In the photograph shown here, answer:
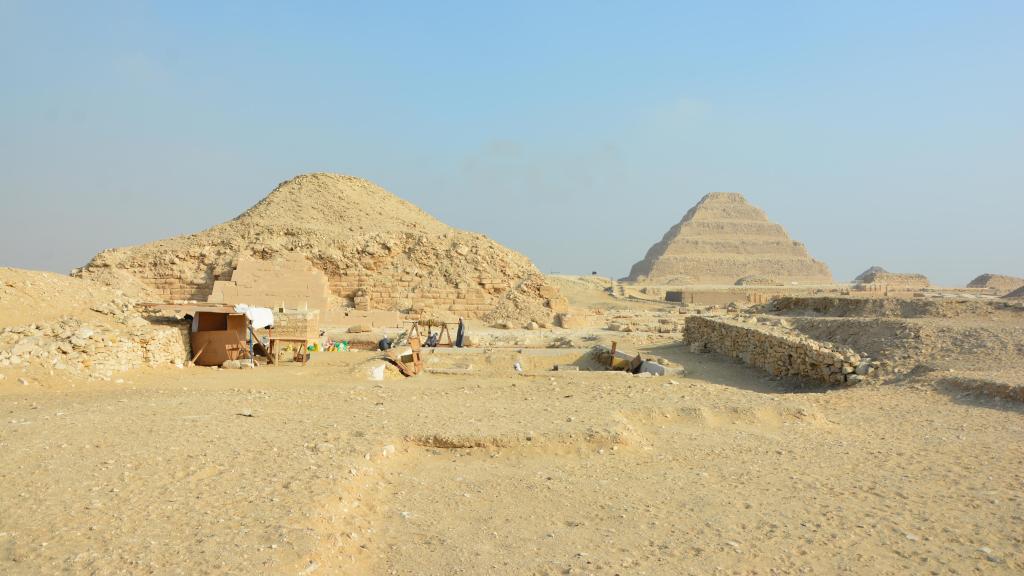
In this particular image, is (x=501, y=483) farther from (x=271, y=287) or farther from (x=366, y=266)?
(x=366, y=266)

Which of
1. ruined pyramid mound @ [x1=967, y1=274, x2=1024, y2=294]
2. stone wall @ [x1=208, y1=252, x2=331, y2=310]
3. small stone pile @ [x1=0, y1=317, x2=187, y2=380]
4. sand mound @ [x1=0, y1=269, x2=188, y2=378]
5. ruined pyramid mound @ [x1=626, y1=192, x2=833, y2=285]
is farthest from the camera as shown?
ruined pyramid mound @ [x1=626, y1=192, x2=833, y2=285]

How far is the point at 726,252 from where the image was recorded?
8738cm

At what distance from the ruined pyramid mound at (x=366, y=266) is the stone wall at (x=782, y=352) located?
8569 millimetres

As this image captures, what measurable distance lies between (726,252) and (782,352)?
80439 mm

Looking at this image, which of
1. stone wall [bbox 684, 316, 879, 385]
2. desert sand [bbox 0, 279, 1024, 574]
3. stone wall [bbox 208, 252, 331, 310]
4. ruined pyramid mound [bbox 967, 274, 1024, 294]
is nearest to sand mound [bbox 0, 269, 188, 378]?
desert sand [bbox 0, 279, 1024, 574]

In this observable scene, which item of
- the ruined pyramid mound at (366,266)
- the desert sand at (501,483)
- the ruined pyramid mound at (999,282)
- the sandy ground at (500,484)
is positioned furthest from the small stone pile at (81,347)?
the ruined pyramid mound at (999,282)

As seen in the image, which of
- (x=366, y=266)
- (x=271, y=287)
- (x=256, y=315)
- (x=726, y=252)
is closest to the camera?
(x=256, y=315)

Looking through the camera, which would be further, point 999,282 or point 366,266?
point 999,282

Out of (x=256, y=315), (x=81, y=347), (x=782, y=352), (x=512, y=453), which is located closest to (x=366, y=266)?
(x=256, y=315)

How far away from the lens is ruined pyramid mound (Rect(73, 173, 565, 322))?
22203mm

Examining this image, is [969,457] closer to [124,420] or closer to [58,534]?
[58,534]

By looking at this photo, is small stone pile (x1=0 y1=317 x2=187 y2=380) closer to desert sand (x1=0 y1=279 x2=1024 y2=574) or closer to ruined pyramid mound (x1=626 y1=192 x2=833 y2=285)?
desert sand (x1=0 y1=279 x2=1024 y2=574)

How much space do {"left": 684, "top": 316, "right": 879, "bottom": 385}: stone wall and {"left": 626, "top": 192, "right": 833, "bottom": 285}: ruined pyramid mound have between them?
6140 cm

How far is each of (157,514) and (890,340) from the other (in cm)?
1046
